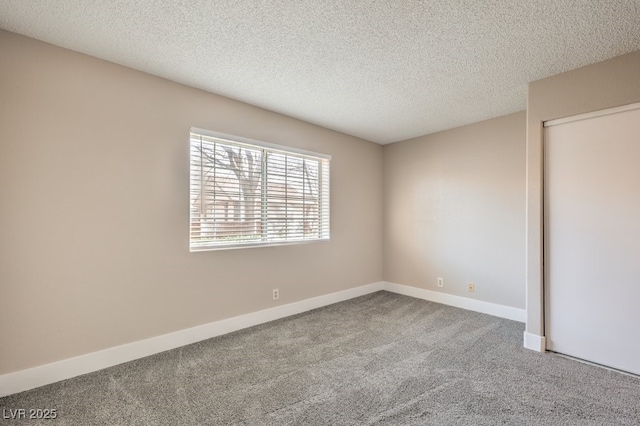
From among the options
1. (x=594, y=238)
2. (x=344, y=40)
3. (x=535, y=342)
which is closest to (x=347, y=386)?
(x=535, y=342)

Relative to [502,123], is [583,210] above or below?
below

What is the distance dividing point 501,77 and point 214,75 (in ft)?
8.41

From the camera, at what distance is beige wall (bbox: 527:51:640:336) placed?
228 centimetres

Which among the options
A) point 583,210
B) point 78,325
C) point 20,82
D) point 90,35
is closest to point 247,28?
point 90,35

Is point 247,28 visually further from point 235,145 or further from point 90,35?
point 235,145

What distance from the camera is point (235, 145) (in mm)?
3197

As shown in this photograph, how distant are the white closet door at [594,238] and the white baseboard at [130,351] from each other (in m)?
2.65

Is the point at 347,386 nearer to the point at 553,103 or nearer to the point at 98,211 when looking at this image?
the point at 98,211

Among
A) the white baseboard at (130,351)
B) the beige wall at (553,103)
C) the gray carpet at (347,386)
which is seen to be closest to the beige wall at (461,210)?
the beige wall at (553,103)

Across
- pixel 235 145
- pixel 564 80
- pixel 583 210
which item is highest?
pixel 564 80

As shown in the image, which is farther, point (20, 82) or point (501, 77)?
point (501, 77)

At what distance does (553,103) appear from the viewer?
2.59 m

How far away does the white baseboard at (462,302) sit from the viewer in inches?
135

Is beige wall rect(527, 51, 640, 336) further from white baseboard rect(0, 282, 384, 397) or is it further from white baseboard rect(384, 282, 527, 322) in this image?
white baseboard rect(0, 282, 384, 397)
